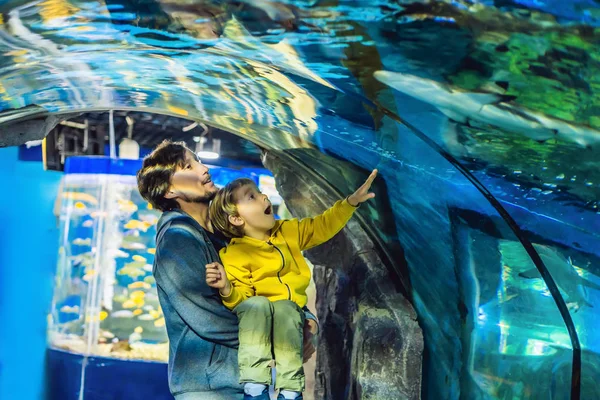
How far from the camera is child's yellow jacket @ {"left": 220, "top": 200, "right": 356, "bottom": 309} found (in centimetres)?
240

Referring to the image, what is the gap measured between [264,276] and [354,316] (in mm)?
855

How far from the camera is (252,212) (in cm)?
252

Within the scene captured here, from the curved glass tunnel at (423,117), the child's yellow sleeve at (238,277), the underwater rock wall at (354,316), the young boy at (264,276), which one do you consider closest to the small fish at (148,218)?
the underwater rock wall at (354,316)

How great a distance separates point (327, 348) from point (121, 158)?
2101 mm

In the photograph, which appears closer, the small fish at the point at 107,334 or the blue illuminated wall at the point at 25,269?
the blue illuminated wall at the point at 25,269

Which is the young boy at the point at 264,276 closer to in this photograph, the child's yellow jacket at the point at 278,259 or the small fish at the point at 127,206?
the child's yellow jacket at the point at 278,259

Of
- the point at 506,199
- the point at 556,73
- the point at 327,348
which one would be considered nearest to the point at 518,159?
the point at 506,199

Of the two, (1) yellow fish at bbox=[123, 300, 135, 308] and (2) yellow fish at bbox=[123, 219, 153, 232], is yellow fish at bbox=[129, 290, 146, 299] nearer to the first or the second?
(1) yellow fish at bbox=[123, 300, 135, 308]

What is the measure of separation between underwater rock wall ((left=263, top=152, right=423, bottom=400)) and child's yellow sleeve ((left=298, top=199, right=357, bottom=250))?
0.41 m

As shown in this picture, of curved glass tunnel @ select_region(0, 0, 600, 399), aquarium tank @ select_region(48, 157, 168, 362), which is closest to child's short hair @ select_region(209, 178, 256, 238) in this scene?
curved glass tunnel @ select_region(0, 0, 600, 399)

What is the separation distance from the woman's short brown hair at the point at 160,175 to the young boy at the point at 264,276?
192 millimetres

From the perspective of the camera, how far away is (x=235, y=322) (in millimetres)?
2268

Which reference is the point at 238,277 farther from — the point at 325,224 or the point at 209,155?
the point at 209,155

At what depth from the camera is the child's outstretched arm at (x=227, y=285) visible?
215 centimetres
